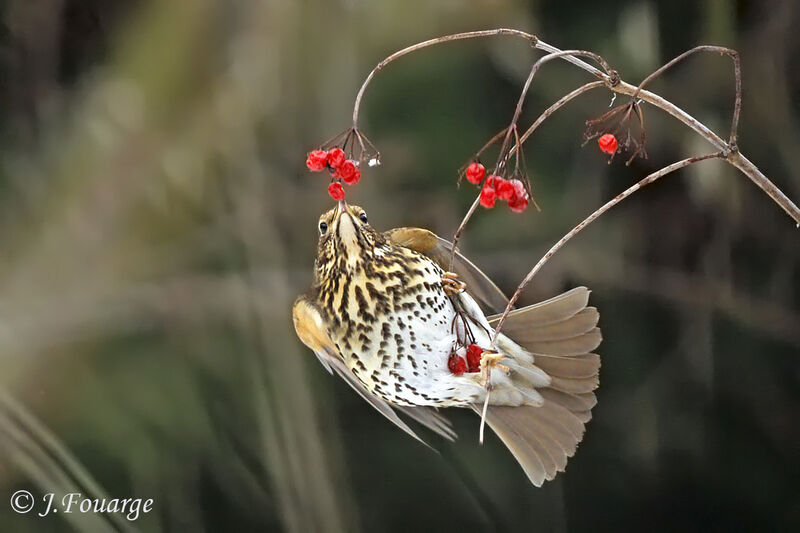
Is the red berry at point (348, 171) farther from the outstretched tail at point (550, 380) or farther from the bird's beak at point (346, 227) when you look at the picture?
the outstretched tail at point (550, 380)

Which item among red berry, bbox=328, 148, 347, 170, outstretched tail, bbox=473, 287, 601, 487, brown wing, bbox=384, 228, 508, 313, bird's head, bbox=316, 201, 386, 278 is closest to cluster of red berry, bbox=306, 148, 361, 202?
red berry, bbox=328, 148, 347, 170

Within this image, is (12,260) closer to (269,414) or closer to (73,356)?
(73,356)

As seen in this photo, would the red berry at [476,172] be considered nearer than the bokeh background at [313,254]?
Yes

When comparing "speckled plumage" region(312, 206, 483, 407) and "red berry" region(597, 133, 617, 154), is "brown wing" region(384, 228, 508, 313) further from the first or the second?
"red berry" region(597, 133, 617, 154)

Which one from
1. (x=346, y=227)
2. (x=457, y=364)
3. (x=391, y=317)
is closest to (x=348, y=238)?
(x=346, y=227)

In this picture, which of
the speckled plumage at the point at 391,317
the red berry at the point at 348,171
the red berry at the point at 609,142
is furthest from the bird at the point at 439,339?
the red berry at the point at 609,142

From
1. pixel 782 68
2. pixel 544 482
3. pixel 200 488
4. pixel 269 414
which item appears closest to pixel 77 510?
pixel 200 488

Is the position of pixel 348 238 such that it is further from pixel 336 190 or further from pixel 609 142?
pixel 609 142
